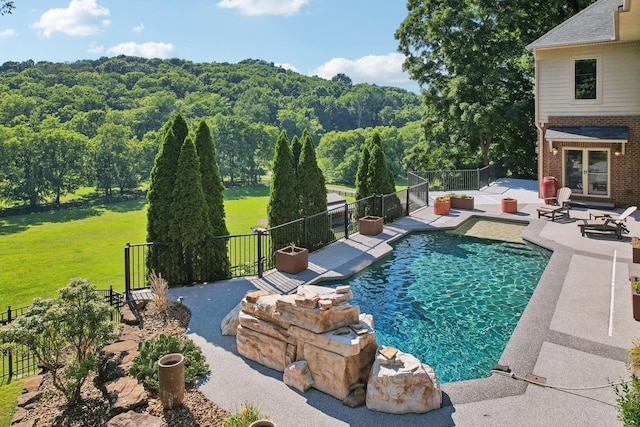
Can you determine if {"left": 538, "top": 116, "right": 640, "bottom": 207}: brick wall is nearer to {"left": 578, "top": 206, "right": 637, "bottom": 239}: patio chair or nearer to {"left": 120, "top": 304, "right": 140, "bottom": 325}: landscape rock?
{"left": 578, "top": 206, "right": 637, "bottom": 239}: patio chair

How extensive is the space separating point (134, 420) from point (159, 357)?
4.11 feet

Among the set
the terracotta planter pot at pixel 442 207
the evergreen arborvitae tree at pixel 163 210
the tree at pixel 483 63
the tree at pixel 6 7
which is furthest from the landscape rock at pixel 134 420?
the tree at pixel 483 63

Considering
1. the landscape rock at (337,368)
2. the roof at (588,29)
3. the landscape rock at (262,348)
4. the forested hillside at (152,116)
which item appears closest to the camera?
the landscape rock at (337,368)

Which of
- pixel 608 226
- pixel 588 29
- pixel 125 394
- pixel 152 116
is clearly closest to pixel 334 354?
pixel 125 394

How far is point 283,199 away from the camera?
42.0 ft

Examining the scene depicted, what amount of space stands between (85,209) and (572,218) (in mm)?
43358

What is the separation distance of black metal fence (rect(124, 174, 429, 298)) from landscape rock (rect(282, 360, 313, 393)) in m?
4.16

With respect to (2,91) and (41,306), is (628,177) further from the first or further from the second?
(2,91)

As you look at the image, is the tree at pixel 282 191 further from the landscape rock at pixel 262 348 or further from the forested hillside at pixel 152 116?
the forested hillside at pixel 152 116

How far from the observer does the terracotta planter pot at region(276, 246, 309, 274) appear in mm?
10633

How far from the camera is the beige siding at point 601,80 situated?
15.7 meters

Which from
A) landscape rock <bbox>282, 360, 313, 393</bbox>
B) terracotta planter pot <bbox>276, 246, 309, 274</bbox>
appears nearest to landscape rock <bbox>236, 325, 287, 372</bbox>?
landscape rock <bbox>282, 360, 313, 393</bbox>

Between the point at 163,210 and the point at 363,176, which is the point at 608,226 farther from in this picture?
the point at 163,210

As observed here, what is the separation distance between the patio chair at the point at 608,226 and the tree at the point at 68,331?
40.9 feet
